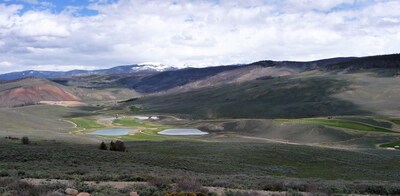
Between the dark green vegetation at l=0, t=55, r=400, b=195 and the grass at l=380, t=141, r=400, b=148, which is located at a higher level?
the dark green vegetation at l=0, t=55, r=400, b=195

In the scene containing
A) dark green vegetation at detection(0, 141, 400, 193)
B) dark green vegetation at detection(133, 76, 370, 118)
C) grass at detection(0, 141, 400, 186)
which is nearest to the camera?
dark green vegetation at detection(0, 141, 400, 193)

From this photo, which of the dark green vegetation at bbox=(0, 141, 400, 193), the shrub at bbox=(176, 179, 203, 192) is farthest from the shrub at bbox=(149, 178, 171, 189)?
the dark green vegetation at bbox=(0, 141, 400, 193)

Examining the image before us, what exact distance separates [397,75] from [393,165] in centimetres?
14370

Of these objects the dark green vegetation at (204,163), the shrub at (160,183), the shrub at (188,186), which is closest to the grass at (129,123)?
the dark green vegetation at (204,163)

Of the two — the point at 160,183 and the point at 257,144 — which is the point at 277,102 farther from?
the point at 160,183

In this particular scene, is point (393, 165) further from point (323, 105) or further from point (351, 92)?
point (351, 92)

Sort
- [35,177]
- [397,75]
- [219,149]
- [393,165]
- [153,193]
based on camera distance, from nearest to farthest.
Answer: [153,193]
[35,177]
[393,165]
[219,149]
[397,75]

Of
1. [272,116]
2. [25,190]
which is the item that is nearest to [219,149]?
[25,190]

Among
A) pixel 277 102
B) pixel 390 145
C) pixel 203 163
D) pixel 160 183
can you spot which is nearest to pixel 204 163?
pixel 203 163

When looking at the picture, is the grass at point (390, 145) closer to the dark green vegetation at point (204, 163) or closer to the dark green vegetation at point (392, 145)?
the dark green vegetation at point (392, 145)

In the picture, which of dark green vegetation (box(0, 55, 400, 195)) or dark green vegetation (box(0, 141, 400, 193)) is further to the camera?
dark green vegetation (box(0, 55, 400, 195))

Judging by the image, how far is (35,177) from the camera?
22.2 metres

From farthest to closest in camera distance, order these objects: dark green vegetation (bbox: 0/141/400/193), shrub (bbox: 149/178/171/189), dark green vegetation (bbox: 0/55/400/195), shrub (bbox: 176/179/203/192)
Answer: dark green vegetation (bbox: 0/55/400/195), dark green vegetation (bbox: 0/141/400/193), shrub (bbox: 149/178/171/189), shrub (bbox: 176/179/203/192)

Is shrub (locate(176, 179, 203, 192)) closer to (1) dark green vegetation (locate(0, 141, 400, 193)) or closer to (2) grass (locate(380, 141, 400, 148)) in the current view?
(1) dark green vegetation (locate(0, 141, 400, 193))
